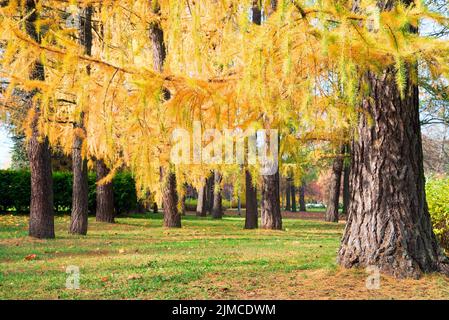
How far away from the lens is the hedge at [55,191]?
68.4 ft

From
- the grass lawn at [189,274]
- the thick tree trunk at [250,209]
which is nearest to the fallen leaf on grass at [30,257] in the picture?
the grass lawn at [189,274]

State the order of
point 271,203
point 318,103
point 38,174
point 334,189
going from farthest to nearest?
point 334,189 → point 271,203 → point 38,174 → point 318,103

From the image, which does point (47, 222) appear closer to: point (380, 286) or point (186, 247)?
point (186, 247)

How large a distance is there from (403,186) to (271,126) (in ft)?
5.90

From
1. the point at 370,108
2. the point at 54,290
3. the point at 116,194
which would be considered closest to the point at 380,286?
the point at 370,108

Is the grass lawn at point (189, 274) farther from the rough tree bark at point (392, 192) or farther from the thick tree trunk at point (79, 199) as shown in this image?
the thick tree trunk at point (79, 199)

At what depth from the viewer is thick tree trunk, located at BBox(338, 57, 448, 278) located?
5637 millimetres

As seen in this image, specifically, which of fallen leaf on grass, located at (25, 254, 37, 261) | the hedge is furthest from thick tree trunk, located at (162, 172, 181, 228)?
fallen leaf on grass, located at (25, 254, 37, 261)

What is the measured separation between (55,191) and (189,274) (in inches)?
633

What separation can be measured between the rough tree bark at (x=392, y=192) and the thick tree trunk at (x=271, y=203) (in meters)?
9.47

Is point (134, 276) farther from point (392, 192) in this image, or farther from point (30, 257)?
point (392, 192)

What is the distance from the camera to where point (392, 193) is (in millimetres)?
5664

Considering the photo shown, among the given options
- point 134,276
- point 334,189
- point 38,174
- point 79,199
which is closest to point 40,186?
point 38,174
